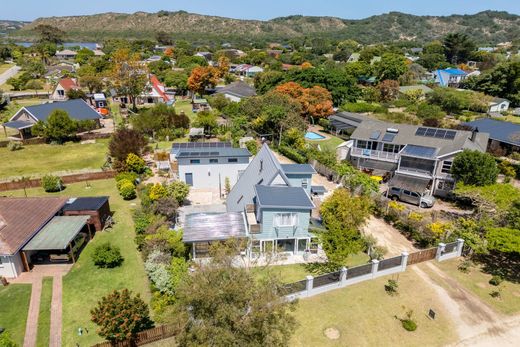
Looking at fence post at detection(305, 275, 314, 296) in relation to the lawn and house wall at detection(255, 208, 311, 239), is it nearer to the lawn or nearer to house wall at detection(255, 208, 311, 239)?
house wall at detection(255, 208, 311, 239)

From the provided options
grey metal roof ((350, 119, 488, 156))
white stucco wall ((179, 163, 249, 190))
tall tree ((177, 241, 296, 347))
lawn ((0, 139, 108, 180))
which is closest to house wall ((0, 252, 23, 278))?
tall tree ((177, 241, 296, 347))

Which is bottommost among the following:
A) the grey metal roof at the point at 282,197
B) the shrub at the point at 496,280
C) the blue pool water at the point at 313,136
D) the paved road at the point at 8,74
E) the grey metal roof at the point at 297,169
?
the shrub at the point at 496,280

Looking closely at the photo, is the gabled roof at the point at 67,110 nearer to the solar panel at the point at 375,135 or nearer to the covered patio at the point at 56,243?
the covered patio at the point at 56,243

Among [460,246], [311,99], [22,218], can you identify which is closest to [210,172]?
[22,218]

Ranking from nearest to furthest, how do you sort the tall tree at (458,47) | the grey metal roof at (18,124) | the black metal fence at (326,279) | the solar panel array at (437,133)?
the black metal fence at (326,279)
the solar panel array at (437,133)
the grey metal roof at (18,124)
the tall tree at (458,47)

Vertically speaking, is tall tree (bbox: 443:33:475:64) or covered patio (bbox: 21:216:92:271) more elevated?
tall tree (bbox: 443:33:475:64)


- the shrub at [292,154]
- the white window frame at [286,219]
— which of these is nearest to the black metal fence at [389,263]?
the white window frame at [286,219]
